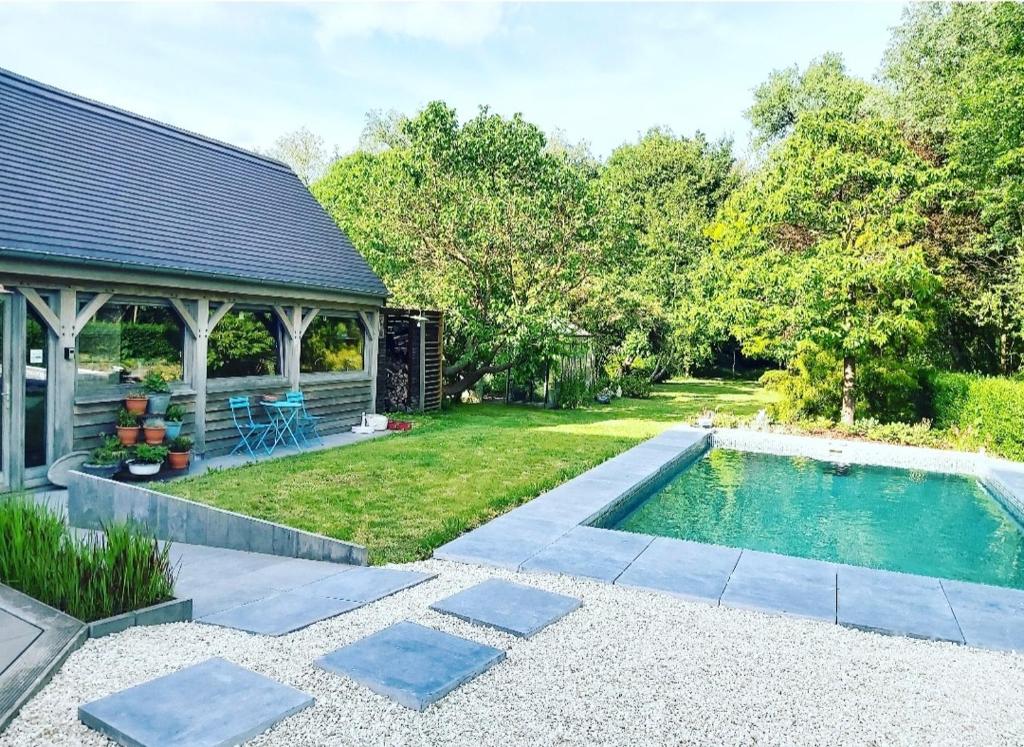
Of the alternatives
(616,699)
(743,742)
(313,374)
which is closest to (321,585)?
(616,699)

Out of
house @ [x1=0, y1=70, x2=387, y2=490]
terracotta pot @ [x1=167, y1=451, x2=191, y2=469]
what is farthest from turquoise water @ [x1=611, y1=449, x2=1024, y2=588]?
house @ [x1=0, y1=70, x2=387, y2=490]

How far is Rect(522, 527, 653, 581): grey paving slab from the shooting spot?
5.75 metres

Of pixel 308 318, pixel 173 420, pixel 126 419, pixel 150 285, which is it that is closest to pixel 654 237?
pixel 308 318

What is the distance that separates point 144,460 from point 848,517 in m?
8.83

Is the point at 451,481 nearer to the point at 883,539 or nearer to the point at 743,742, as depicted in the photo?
the point at 883,539

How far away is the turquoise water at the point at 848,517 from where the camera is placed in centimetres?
788

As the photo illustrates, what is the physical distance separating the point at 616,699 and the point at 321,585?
8.03 ft

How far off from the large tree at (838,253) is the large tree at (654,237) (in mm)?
2975

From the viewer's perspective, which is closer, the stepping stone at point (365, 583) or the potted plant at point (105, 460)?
the stepping stone at point (365, 583)

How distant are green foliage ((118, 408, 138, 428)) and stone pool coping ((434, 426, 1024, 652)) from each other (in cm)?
485

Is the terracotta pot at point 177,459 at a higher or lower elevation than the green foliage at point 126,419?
lower

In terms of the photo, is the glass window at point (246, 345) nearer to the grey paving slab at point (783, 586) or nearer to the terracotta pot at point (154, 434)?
the terracotta pot at point (154, 434)

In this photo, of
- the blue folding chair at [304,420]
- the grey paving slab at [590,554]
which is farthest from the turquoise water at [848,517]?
the blue folding chair at [304,420]

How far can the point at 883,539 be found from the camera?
336 inches
